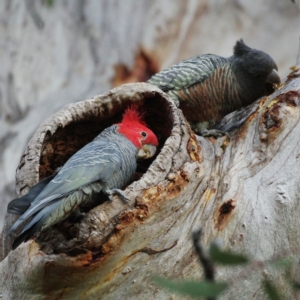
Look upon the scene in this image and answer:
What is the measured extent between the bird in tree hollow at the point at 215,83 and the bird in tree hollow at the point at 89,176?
1.22ft

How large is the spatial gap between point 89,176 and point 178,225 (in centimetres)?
39

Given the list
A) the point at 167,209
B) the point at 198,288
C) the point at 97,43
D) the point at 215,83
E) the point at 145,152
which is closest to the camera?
the point at 198,288

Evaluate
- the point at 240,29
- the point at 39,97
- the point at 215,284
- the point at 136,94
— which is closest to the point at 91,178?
the point at 136,94

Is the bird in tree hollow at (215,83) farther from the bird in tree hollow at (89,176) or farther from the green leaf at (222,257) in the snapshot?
the green leaf at (222,257)

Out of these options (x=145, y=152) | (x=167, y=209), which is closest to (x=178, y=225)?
(x=167, y=209)

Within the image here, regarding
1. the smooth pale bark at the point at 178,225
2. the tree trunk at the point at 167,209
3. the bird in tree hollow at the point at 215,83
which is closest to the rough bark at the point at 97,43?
the bird in tree hollow at the point at 215,83

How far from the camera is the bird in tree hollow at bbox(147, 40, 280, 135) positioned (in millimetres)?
2849

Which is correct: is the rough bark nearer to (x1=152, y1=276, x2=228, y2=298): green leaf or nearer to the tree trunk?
the tree trunk

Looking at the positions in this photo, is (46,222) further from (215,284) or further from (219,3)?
(219,3)

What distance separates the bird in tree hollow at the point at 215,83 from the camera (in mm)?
2849

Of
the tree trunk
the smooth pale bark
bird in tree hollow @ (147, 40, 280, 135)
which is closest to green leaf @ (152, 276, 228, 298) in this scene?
the tree trunk

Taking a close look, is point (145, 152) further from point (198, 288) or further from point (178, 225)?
point (198, 288)

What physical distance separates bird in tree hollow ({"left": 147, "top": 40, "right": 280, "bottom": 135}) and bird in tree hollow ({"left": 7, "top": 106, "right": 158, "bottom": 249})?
37cm

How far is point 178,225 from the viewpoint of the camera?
2.13m
